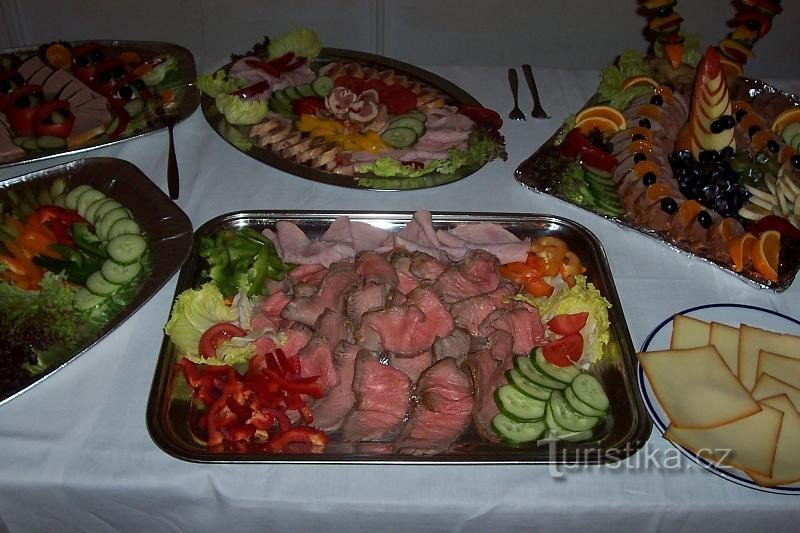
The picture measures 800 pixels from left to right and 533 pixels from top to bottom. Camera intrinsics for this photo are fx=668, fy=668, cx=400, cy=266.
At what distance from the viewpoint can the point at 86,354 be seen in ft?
6.89

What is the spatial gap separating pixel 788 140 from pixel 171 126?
282 cm

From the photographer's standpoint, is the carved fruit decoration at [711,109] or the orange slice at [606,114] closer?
the carved fruit decoration at [711,109]

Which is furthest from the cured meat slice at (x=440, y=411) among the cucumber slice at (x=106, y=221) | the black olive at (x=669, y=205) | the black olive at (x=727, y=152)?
the black olive at (x=727, y=152)

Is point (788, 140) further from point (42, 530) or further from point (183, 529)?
point (42, 530)

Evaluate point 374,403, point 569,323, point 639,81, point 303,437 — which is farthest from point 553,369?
point 639,81

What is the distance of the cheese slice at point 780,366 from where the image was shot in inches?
79.0

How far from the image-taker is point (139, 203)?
101 inches

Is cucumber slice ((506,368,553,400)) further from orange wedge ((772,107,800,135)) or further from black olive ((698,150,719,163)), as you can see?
orange wedge ((772,107,800,135))

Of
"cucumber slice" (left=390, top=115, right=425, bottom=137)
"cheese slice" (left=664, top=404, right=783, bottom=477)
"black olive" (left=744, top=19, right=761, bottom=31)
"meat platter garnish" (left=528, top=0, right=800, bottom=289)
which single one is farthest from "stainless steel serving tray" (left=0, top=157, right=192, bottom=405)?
"black olive" (left=744, top=19, right=761, bottom=31)

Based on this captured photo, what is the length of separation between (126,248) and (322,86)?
4.71 ft

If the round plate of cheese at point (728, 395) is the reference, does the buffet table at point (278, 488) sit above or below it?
below

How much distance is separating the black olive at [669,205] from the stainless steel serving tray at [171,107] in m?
2.09

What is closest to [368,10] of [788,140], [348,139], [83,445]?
[348,139]

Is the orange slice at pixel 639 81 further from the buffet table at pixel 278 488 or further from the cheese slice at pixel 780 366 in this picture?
the buffet table at pixel 278 488
